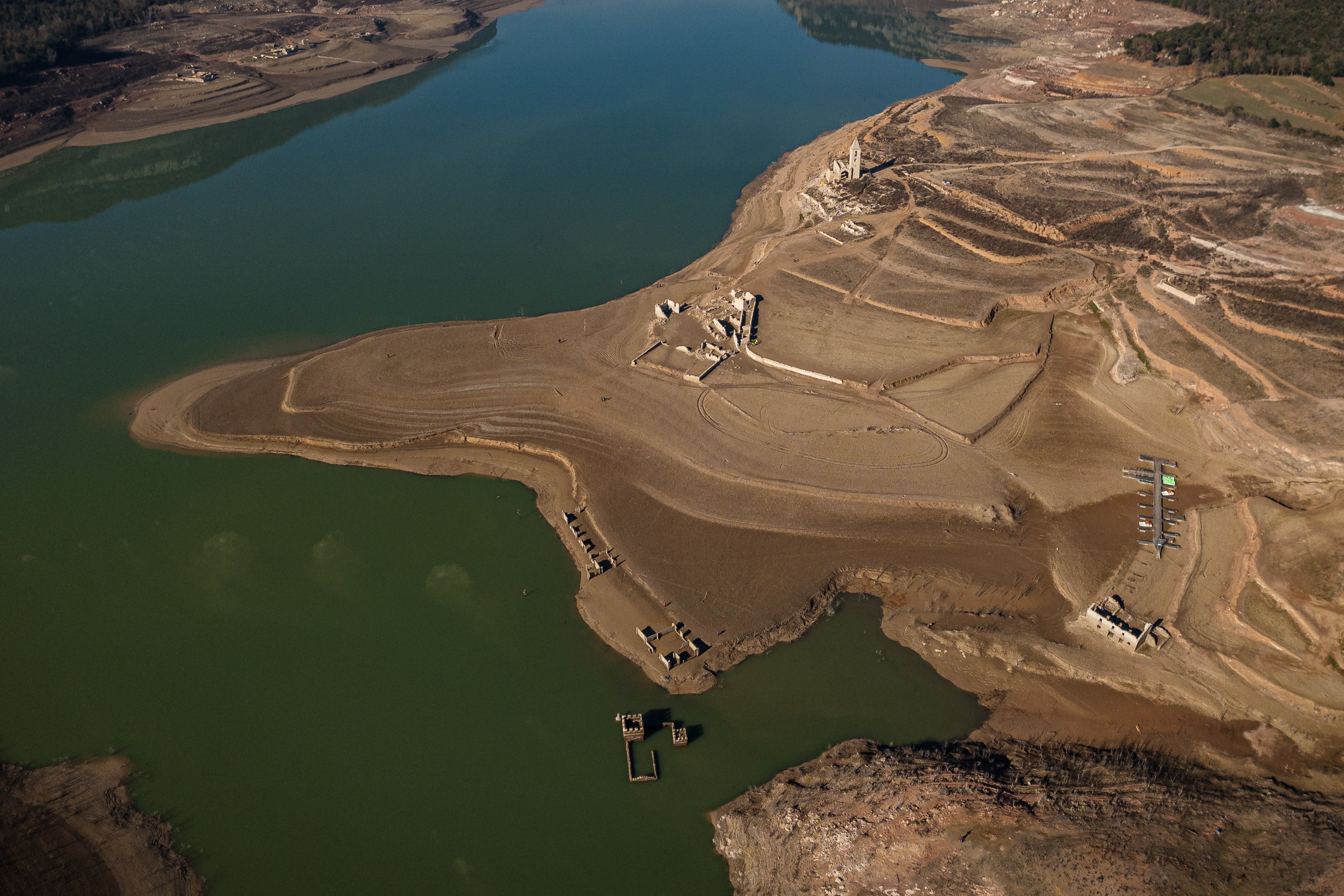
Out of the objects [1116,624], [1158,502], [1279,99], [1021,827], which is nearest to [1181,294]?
[1158,502]

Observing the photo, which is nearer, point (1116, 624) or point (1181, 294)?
point (1116, 624)

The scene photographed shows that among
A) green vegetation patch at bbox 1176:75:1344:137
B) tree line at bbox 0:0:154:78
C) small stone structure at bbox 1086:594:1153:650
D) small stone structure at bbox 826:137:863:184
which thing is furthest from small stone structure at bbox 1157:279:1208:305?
tree line at bbox 0:0:154:78

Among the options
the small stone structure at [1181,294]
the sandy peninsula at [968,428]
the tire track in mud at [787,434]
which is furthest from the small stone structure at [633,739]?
the small stone structure at [1181,294]

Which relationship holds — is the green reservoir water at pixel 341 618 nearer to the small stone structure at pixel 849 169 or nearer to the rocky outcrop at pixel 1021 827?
the rocky outcrop at pixel 1021 827

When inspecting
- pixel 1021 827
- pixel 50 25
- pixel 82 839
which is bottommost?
pixel 1021 827

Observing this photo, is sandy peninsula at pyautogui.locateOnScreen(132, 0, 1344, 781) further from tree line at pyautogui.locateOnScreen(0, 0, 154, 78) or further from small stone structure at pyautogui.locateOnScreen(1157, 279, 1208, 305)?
tree line at pyautogui.locateOnScreen(0, 0, 154, 78)

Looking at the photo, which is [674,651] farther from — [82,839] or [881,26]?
[881,26]
